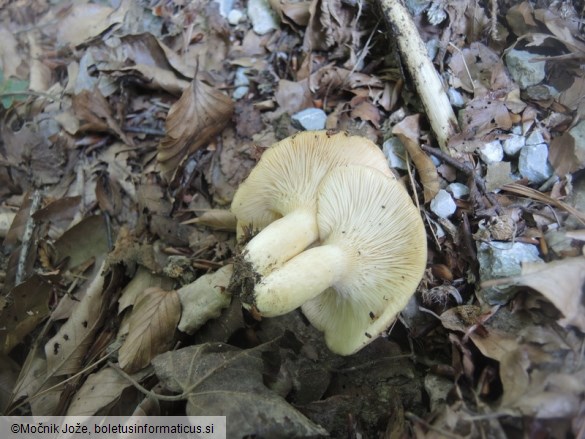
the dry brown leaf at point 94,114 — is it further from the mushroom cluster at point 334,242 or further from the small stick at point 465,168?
the small stick at point 465,168

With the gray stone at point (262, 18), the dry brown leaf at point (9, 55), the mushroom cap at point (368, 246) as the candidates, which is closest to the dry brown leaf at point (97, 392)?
the mushroom cap at point (368, 246)

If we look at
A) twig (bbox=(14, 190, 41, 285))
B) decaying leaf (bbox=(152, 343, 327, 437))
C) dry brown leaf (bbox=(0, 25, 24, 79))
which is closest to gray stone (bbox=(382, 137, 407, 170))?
decaying leaf (bbox=(152, 343, 327, 437))

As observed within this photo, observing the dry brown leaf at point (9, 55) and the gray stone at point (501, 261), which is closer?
the gray stone at point (501, 261)

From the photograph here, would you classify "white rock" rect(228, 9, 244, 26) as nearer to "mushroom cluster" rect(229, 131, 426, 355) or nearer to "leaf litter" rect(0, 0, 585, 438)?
"leaf litter" rect(0, 0, 585, 438)

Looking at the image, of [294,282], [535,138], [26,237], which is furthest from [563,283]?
[26,237]

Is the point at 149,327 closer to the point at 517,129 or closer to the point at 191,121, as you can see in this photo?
the point at 191,121

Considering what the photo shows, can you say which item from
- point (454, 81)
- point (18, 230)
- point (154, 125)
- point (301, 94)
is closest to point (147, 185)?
point (154, 125)
